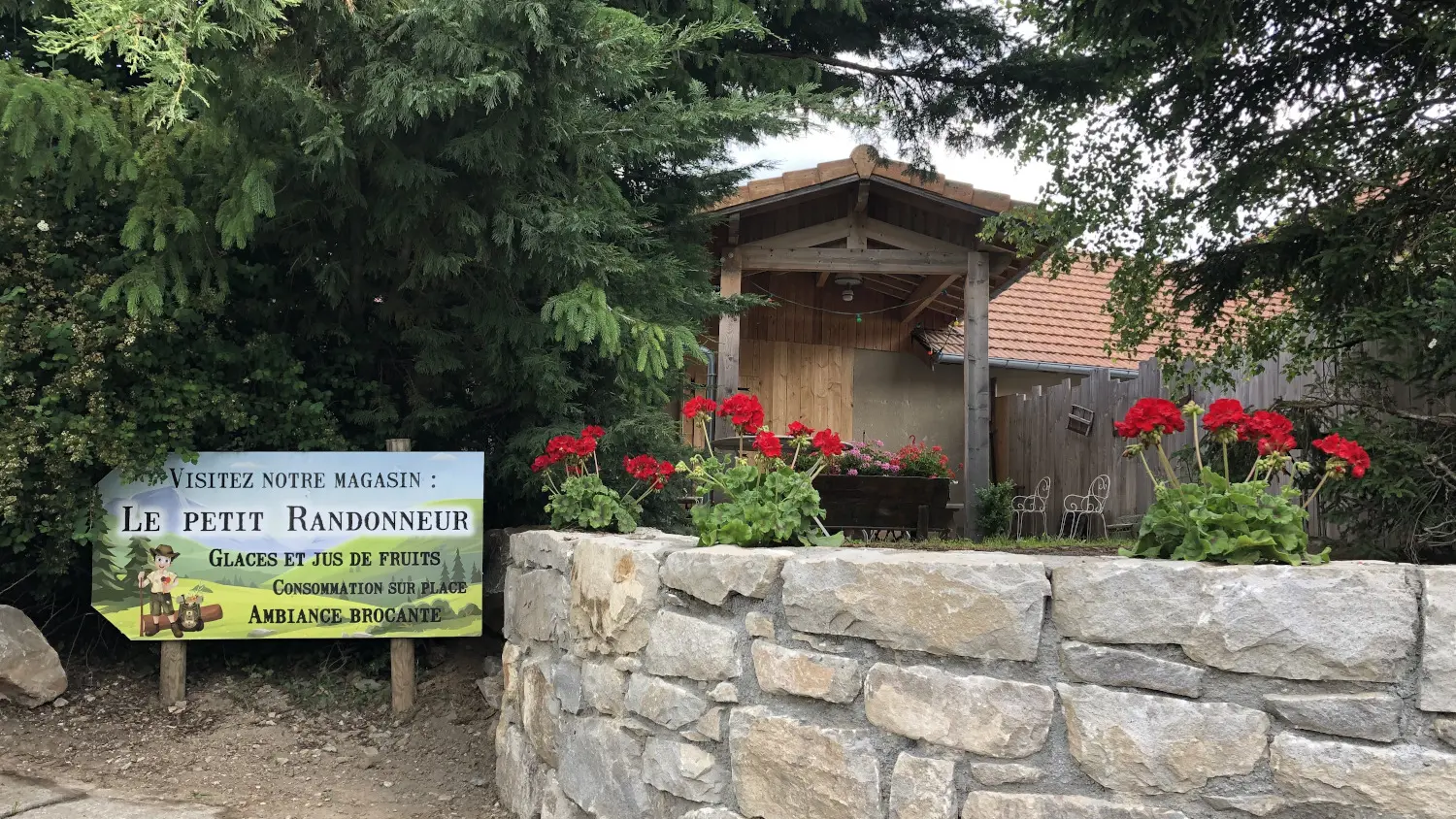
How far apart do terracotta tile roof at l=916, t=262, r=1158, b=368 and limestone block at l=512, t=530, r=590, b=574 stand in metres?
6.04

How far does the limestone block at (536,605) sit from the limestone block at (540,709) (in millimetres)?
122

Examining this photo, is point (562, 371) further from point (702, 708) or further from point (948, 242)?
point (948, 242)

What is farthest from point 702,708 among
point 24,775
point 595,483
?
Result: point 24,775

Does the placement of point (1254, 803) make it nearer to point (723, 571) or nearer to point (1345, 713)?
point (1345, 713)

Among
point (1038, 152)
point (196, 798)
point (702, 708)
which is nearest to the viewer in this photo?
point (702, 708)

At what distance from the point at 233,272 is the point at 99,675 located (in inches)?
85.0

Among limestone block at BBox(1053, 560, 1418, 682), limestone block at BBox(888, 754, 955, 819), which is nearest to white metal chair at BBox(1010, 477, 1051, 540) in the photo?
limestone block at BBox(888, 754, 955, 819)

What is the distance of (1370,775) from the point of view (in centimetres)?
199

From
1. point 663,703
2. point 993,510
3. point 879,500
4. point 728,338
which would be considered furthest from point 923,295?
point 663,703

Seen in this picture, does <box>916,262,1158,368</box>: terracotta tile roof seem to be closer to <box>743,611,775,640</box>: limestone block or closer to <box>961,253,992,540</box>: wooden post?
<box>961,253,992,540</box>: wooden post

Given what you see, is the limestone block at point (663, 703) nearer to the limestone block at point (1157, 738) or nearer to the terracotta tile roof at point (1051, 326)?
the limestone block at point (1157, 738)

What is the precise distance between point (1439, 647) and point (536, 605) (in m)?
3.02

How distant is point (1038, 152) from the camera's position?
6.16m

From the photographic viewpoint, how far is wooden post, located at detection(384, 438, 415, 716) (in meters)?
5.08
